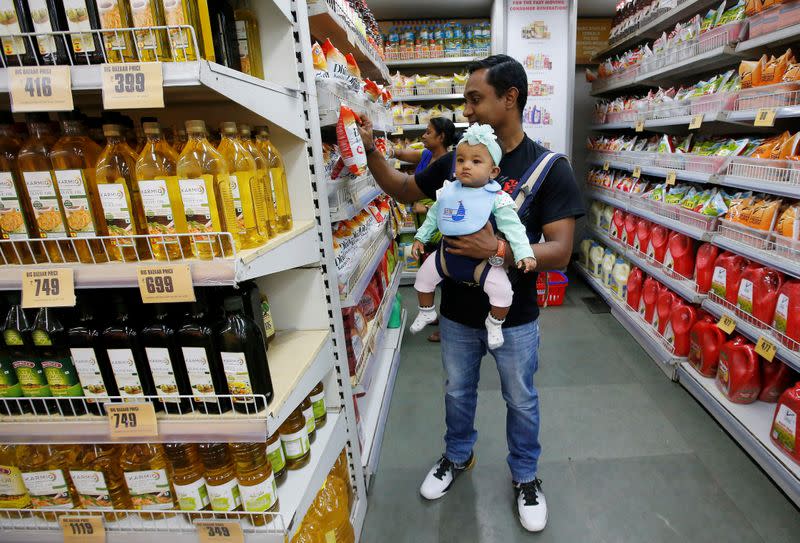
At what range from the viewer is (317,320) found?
5.42 ft

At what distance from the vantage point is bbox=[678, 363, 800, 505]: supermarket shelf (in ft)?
6.22

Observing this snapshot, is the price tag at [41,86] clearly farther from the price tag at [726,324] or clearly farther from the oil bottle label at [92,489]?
the price tag at [726,324]

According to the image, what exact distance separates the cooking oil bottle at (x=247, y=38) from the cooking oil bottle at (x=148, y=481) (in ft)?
3.92

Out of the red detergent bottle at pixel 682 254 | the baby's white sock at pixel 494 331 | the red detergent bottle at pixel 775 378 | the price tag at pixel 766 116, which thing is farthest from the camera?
the red detergent bottle at pixel 682 254

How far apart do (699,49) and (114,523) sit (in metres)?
3.80

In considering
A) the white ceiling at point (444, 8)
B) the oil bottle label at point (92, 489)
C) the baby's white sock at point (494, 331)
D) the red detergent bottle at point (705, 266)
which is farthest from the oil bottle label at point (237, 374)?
the white ceiling at point (444, 8)

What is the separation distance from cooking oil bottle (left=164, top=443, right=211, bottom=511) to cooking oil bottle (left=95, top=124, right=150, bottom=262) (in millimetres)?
570

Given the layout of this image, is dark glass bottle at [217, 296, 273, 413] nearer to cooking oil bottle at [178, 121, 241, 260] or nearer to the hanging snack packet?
cooking oil bottle at [178, 121, 241, 260]

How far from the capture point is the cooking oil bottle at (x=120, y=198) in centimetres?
102

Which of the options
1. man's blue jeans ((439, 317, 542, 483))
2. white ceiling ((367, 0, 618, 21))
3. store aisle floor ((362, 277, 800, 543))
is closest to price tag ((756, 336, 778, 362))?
store aisle floor ((362, 277, 800, 543))

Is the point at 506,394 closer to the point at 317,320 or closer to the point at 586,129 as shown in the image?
the point at 317,320

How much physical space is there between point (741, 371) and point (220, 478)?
2547 millimetres

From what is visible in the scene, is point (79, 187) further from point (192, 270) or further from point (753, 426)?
point (753, 426)

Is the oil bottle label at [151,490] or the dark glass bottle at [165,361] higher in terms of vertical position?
the dark glass bottle at [165,361]
